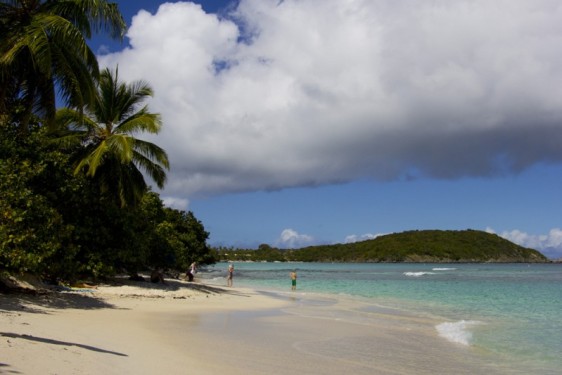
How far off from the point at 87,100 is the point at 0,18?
2.79m

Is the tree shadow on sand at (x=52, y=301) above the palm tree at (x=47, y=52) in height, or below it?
below

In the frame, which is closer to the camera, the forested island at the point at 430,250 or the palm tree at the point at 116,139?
the palm tree at the point at 116,139

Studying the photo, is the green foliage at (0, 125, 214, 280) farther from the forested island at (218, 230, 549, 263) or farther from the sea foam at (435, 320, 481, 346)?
the forested island at (218, 230, 549, 263)

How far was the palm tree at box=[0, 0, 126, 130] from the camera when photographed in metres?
11.4

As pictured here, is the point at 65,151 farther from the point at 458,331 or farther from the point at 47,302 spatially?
the point at 458,331

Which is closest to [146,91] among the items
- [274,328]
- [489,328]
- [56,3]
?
[56,3]

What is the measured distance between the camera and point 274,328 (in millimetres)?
14266

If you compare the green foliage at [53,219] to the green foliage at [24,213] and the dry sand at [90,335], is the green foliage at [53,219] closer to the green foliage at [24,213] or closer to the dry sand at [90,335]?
the green foliage at [24,213]

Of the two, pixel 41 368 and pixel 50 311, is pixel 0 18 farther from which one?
pixel 41 368

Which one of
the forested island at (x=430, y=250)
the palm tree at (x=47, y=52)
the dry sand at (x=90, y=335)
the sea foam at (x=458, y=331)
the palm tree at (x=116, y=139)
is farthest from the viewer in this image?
the forested island at (x=430, y=250)

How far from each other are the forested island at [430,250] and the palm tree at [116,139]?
148 meters

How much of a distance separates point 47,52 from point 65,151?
1085 centimetres

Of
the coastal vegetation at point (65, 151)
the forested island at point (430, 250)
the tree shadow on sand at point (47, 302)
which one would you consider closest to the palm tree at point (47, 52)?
the coastal vegetation at point (65, 151)

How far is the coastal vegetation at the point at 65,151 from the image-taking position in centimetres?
1212
